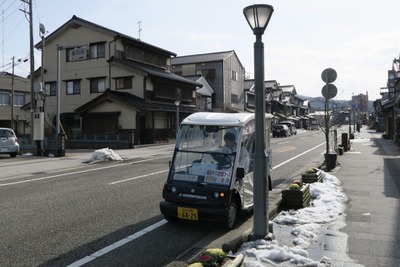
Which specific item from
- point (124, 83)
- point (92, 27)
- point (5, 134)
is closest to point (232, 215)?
point (5, 134)

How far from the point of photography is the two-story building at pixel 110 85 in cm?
3291

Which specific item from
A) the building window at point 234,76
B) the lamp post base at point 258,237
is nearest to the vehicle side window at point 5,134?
the lamp post base at point 258,237

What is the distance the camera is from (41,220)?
23.4 ft

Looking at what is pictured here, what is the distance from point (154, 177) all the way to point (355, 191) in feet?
22.5

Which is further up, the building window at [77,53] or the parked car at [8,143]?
the building window at [77,53]

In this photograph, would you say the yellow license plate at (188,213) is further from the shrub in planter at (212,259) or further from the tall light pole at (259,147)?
the shrub in planter at (212,259)

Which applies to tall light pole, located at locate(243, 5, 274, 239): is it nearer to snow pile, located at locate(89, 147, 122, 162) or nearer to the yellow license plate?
the yellow license plate

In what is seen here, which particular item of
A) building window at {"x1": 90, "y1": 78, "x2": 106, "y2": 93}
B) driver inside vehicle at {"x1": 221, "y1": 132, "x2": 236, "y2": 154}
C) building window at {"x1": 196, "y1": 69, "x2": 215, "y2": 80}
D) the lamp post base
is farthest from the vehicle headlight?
building window at {"x1": 196, "y1": 69, "x2": 215, "y2": 80}

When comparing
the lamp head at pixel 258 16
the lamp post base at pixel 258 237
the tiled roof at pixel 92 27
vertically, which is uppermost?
the tiled roof at pixel 92 27

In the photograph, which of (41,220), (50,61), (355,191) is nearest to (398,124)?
(355,191)

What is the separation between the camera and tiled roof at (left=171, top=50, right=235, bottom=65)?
55669 millimetres

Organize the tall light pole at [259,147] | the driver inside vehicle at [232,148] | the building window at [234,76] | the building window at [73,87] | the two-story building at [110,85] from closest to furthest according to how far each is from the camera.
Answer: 1. the tall light pole at [259,147]
2. the driver inside vehicle at [232,148]
3. the two-story building at [110,85]
4. the building window at [73,87]
5. the building window at [234,76]

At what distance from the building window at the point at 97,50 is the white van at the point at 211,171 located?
3123cm

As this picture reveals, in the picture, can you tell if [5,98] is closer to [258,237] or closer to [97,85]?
[97,85]
